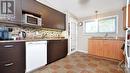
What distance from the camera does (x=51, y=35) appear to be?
14.2 feet

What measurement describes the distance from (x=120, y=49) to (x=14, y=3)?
3.81 m

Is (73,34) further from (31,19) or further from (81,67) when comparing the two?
(31,19)

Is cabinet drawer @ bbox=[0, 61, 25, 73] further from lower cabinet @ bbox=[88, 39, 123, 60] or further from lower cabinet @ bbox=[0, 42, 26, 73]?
lower cabinet @ bbox=[88, 39, 123, 60]

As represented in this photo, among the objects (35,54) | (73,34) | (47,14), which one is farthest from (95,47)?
(35,54)

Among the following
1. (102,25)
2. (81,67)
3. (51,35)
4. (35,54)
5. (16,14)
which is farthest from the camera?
(102,25)

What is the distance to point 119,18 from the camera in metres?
4.34

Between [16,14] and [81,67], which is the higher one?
[16,14]

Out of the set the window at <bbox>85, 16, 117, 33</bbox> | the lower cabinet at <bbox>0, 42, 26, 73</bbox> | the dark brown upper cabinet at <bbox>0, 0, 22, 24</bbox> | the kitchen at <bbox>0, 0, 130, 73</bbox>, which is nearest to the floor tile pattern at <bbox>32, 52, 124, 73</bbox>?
the kitchen at <bbox>0, 0, 130, 73</bbox>

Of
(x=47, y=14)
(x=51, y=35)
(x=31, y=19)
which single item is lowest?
(x=51, y=35)

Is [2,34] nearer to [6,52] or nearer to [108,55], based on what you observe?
[6,52]

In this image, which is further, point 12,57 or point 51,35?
point 51,35

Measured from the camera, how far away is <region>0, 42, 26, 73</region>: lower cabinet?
2025 millimetres

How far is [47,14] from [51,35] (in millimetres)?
1092

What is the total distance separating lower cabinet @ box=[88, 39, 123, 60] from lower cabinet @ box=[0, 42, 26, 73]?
10.5 feet
